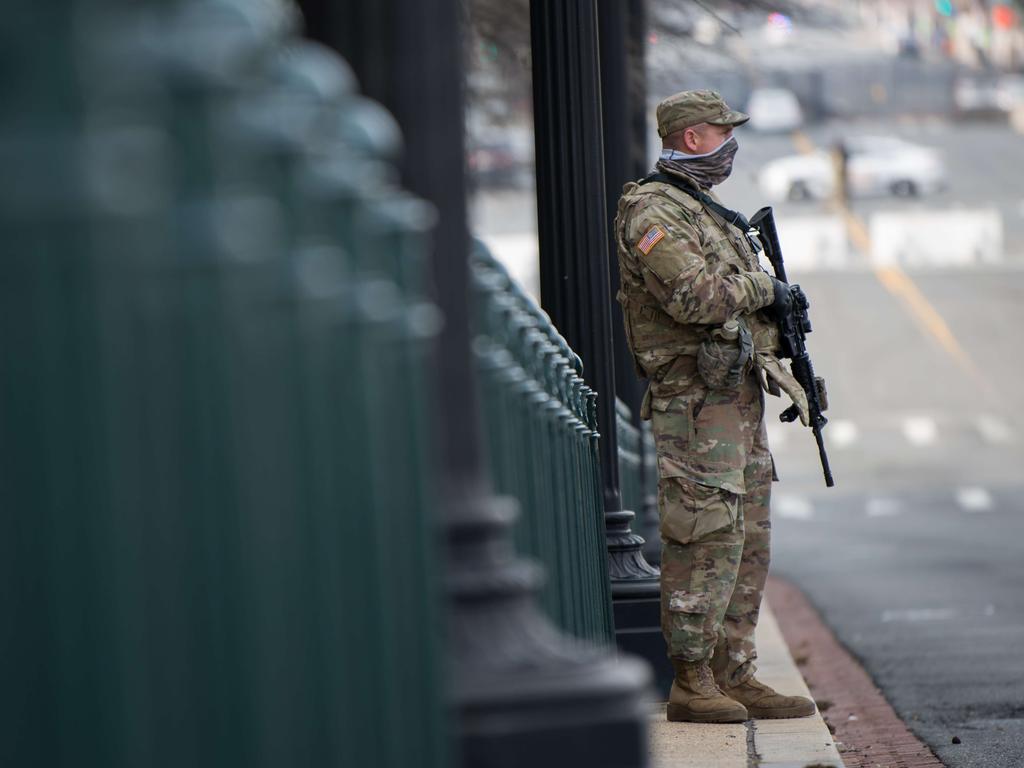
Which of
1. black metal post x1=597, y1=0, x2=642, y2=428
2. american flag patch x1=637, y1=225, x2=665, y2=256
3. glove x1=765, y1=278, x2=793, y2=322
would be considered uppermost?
black metal post x1=597, y1=0, x2=642, y2=428

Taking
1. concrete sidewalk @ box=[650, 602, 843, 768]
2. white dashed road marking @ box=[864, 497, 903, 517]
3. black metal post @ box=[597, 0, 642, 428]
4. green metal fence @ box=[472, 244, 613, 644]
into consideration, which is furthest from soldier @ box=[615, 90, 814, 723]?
white dashed road marking @ box=[864, 497, 903, 517]

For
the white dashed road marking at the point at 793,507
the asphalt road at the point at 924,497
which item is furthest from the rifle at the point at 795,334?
the white dashed road marking at the point at 793,507

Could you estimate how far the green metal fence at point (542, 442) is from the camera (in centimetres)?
381

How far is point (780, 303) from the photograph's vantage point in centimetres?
657

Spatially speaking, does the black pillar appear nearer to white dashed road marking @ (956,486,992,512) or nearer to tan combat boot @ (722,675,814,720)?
tan combat boot @ (722,675,814,720)

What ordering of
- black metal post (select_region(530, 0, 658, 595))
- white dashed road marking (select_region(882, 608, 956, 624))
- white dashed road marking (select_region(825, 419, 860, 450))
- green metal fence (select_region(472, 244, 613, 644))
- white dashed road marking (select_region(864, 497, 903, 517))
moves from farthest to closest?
white dashed road marking (select_region(825, 419, 860, 450)) → white dashed road marking (select_region(864, 497, 903, 517)) → white dashed road marking (select_region(882, 608, 956, 624)) → black metal post (select_region(530, 0, 658, 595)) → green metal fence (select_region(472, 244, 613, 644))

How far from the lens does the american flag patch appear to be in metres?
6.25

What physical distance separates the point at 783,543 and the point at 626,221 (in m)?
11.0

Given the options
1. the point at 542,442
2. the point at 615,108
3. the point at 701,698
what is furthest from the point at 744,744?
the point at 615,108

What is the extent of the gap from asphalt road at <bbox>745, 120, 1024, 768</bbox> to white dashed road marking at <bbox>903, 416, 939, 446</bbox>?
0.04m

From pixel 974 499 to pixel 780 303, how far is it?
46.8ft

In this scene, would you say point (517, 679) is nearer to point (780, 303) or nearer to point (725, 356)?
point (725, 356)

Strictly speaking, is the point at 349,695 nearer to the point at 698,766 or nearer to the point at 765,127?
the point at 698,766

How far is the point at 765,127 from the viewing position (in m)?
63.1
